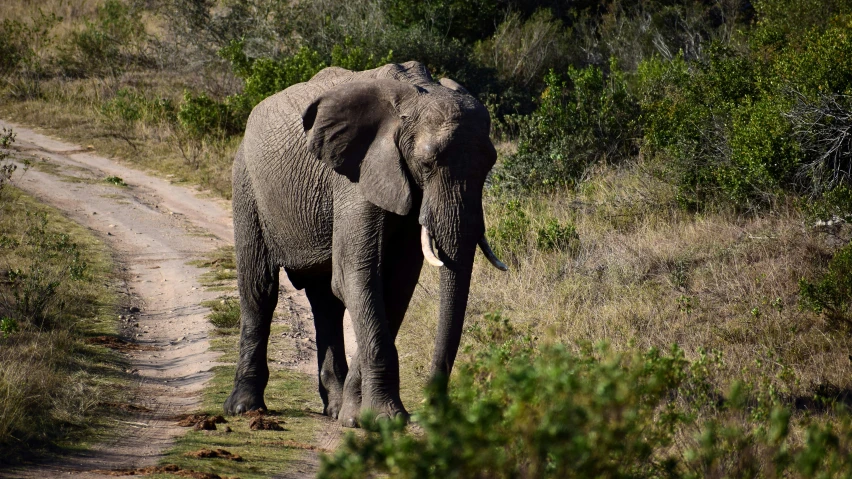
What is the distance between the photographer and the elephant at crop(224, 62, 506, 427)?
19.9 ft

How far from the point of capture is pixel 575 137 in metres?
14.2

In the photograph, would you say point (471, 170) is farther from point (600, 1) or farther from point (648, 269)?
point (600, 1)

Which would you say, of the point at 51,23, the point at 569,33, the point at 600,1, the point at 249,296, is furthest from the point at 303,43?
the point at 249,296

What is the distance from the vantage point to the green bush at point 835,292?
874cm

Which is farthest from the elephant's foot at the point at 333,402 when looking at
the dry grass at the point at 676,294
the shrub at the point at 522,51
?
the shrub at the point at 522,51

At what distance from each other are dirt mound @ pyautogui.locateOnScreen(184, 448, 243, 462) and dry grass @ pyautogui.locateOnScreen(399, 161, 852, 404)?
231 cm

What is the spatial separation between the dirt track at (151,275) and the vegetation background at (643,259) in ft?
3.62

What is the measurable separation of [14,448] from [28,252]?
24.5ft

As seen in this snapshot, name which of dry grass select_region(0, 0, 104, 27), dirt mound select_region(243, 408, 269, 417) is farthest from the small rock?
dry grass select_region(0, 0, 104, 27)

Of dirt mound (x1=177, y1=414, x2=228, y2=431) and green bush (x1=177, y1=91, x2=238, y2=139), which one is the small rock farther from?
green bush (x1=177, y1=91, x2=238, y2=139)

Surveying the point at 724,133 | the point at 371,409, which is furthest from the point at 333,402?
the point at 724,133

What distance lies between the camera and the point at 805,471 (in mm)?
3062

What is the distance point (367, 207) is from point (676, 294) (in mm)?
4509

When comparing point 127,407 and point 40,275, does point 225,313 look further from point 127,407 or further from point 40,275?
point 127,407
